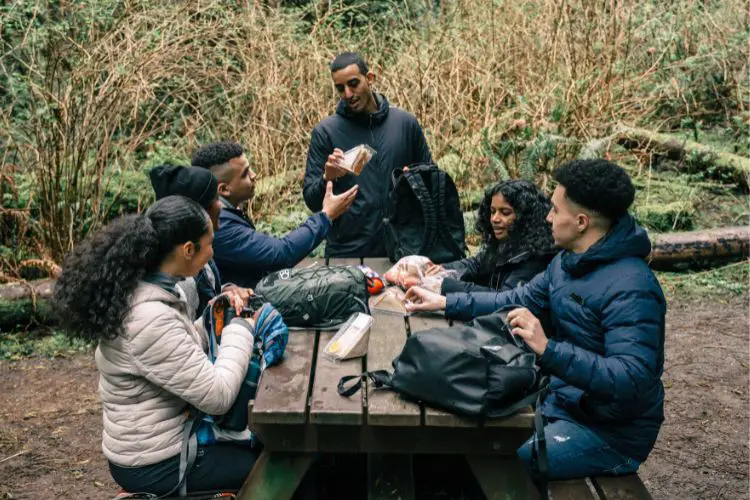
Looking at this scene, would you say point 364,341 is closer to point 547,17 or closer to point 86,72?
point 86,72

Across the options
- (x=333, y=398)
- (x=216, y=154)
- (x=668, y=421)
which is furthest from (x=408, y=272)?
(x=668, y=421)

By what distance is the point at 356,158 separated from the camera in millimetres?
4223

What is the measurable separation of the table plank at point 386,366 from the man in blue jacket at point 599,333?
0.49 metres

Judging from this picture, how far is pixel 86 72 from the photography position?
21.2ft

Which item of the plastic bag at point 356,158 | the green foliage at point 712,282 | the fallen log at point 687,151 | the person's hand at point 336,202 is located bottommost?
the green foliage at point 712,282

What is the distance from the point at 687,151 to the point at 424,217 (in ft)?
16.7

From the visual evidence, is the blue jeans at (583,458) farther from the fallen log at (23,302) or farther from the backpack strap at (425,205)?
the fallen log at (23,302)

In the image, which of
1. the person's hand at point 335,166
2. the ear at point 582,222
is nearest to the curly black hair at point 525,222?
the ear at point 582,222

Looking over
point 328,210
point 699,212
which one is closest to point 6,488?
point 328,210

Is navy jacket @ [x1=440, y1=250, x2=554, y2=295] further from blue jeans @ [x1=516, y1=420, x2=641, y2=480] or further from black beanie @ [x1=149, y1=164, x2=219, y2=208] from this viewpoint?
black beanie @ [x1=149, y1=164, x2=219, y2=208]

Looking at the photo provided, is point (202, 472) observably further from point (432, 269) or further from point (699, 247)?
→ point (699, 247)

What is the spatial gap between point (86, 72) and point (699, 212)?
5.82 metres

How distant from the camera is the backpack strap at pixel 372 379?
265 centimetres

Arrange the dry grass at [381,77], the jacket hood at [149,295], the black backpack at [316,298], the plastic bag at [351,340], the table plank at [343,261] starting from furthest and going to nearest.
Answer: the dry grass at [381,77] < the table plank at [343,261] < the black backpack at [316,298] < the plastic bag at [351,340] < the jacket hood at [149,295]
